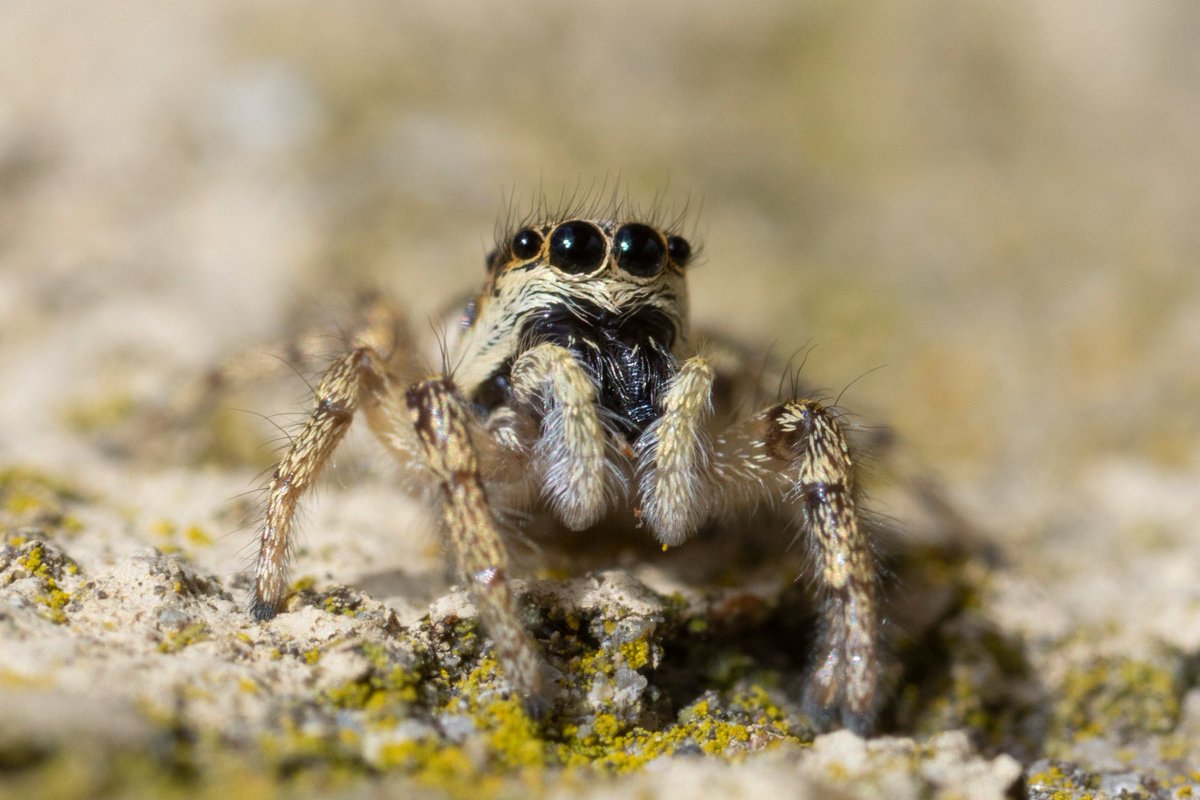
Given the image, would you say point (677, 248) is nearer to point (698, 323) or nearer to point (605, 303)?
point (605, 303)

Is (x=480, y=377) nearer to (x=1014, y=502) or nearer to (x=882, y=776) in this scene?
(x=882, y=776)

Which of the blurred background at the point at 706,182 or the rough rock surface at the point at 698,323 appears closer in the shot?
the rough rock surface at the point at 698,323

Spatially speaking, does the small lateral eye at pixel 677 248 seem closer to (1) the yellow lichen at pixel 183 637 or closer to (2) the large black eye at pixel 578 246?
(2) the large black eye at pixel 578 246

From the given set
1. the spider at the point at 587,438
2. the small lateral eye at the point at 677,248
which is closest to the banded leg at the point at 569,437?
the spider at the point at 587,438

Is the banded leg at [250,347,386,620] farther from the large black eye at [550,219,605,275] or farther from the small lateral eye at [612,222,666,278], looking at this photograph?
the small lateral eye at [612,222,666,278]

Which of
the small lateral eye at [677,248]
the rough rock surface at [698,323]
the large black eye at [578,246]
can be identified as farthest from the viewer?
the small lateral eye at [677,248]

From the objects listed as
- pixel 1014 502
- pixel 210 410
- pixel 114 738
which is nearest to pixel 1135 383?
pixel 1014 502

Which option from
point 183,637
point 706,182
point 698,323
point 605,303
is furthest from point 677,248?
point 706,182

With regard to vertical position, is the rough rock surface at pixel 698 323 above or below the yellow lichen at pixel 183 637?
above
